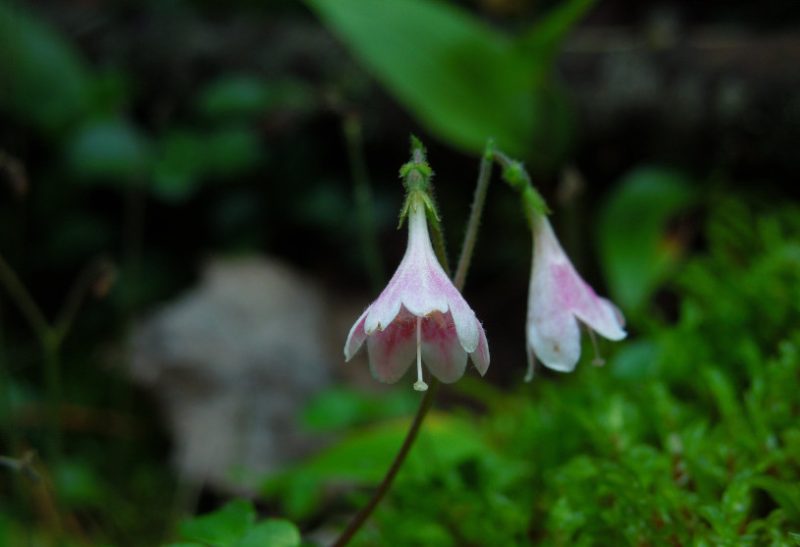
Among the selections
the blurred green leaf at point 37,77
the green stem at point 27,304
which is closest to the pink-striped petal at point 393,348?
the green stem at point 27,304

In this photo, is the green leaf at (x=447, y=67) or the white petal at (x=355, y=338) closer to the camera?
the white petal at (x=355, y=338)

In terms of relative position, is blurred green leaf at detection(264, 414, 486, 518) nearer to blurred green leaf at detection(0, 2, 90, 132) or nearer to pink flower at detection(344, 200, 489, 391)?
pink flower at detection(344, 200, 489, 391)

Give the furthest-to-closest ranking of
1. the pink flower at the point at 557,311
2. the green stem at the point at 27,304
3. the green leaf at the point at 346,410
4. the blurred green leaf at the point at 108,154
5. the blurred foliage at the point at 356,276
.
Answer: the blurred green leaf at the point at 108,154 < the green leaf at the point at 346,410 < the green stem at the point at 27,304 < the blurred foliage at the point at 356,276 < the pink flower at the point at 557,311

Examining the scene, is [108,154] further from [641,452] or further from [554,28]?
[641,452]

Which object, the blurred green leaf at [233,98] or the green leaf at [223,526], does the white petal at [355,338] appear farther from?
the blurred green leaf at [233,98]

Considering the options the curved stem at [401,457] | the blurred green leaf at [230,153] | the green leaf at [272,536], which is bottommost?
the green leaf at [272,536]

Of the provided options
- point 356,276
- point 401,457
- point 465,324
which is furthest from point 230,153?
point 465,324

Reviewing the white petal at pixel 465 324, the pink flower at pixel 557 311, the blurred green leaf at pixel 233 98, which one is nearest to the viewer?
the white petal at pixel 465 324

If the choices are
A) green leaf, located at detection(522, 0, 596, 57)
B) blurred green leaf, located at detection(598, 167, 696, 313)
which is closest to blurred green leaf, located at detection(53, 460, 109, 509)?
blurred green leaf, located at detection(598, 167, 696, 313)
